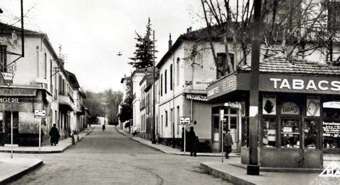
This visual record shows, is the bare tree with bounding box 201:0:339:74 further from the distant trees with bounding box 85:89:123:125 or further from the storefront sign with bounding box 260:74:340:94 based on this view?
the distant trees with bounding box 85:89:123:125

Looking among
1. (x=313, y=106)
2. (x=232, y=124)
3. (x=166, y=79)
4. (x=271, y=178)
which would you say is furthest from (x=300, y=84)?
(x=166, y=79)

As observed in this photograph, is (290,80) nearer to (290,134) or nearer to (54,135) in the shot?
(290,134)

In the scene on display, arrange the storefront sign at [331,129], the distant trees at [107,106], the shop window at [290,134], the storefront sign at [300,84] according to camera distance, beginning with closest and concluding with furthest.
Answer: the storefront sign at [300,84], the shop window at [290,134], the storefront sign at [331,129], the distant trees at [107,106]

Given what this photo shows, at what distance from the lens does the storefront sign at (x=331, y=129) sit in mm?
20969

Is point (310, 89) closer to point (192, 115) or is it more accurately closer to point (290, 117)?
point (290, 117)

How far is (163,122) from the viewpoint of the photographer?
166 feet

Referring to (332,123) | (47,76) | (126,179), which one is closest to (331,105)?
(332,123)

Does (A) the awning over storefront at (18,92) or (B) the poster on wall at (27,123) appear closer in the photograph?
(A) the awning over storefront at (18,92)

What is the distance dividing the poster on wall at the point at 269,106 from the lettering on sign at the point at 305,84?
853 mm

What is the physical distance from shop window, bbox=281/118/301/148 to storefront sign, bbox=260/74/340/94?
1374mm

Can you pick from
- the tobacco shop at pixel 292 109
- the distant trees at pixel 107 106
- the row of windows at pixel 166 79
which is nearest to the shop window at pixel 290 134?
the tobacco shop at pixel 292 109

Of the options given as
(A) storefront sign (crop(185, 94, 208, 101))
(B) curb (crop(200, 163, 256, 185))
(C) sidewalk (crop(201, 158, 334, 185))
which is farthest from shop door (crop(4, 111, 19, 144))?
(C) sidewalk (crop(201, 158, 334, 185))

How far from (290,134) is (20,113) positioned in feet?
76.6

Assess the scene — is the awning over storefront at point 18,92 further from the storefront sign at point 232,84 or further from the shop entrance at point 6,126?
the storefront sign at point 232,84
